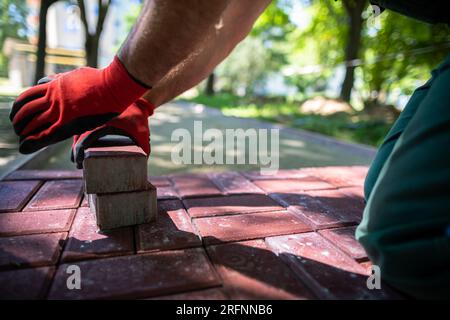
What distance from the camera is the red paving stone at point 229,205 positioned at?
1440 millimetres

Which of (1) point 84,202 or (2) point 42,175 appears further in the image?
(2) point 42,175

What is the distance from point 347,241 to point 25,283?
43.6 inches

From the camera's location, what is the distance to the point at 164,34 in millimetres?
872

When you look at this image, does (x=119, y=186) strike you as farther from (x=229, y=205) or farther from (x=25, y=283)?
(x=229, y=205)

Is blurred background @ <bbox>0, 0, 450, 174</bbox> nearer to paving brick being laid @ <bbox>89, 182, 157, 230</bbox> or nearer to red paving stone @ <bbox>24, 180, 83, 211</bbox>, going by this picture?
red paving stone @ <bbox>24, 180, 83, 211</bbox>

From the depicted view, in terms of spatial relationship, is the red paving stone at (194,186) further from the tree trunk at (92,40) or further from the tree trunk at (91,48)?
the tree trunk at (91,48)

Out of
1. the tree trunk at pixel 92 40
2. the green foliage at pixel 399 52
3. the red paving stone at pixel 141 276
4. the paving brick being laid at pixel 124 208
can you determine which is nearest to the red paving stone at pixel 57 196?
the paving brick being laid at pixel 124 208

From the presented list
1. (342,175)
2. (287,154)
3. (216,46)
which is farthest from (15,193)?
(287,154)

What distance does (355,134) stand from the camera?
15.8 ft

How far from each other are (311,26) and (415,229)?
1372cm

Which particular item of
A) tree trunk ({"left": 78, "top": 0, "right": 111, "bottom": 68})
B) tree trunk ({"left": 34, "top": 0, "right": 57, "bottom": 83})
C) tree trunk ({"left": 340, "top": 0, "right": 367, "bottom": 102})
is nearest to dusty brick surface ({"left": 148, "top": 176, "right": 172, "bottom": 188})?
tree trunk ({"left": 34, "top": 0, "right": 57, "bottom": 83})
